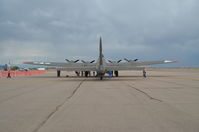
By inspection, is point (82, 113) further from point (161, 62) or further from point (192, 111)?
point (161, 62)

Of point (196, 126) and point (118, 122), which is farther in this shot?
point (118, 122)

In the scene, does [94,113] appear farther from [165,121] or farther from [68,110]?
→ [165,121]

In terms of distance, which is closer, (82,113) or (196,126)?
(196,126)

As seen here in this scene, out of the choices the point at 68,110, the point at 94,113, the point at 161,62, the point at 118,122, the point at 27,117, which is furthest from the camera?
the point at 161,62

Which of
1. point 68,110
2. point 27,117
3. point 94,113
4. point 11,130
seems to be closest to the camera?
point 11,130

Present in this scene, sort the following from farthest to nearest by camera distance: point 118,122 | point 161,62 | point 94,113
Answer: point 161,62
point 94,113
point 118,122

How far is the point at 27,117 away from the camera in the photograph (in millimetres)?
6594

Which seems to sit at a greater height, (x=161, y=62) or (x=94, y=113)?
(x=161, y=62)

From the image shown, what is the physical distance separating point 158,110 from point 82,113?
3034mm

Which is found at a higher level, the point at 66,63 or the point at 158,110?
the point at 66,63

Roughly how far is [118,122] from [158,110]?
2433 millimetres

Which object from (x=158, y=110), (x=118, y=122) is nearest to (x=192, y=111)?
(x=158, y=110)

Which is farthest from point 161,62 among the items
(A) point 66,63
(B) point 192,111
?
(B) point 192,111

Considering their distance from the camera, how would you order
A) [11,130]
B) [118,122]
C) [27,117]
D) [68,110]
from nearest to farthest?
[11,130] → [118,122] → [27,117] → [68,110]
